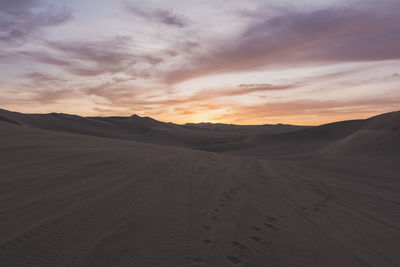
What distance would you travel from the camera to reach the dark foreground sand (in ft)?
8.05

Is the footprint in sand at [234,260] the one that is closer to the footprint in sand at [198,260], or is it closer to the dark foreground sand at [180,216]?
the dark foreground sand at [180,216]

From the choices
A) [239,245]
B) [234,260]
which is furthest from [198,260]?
[239,245]

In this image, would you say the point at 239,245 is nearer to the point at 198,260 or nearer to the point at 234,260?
the point at 234,260

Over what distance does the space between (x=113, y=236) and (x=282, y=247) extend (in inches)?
76.1

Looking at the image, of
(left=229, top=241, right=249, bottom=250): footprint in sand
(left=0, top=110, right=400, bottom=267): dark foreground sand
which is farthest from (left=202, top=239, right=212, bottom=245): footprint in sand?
(left=229, top=241, right=249, bottom=250): footprint in sand

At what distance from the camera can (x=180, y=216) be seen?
3398 mm

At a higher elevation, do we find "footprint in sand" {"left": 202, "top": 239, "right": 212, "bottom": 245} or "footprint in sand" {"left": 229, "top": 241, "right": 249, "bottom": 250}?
"footprint in sand" {"left": 202, "top": 239, "right": 212, "bottom": 245}

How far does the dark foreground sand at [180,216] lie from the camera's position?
96.6 inches

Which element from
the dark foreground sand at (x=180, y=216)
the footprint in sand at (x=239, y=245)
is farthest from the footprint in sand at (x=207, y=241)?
the footprint in sand at (x=239, y=245)

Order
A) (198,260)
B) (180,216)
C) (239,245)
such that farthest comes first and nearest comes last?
(180,216), (239,245), (198,260)

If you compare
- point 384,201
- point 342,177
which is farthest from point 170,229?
point 342,177

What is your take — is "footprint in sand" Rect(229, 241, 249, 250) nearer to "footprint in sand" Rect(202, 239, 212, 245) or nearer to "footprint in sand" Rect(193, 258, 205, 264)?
"footprint in sand" Rect(202, 239, 212, 245)

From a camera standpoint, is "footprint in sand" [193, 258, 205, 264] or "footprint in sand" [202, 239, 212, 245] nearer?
"footprint in sand" [193, 258, 205, 264]

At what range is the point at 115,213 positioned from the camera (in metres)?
3.33
